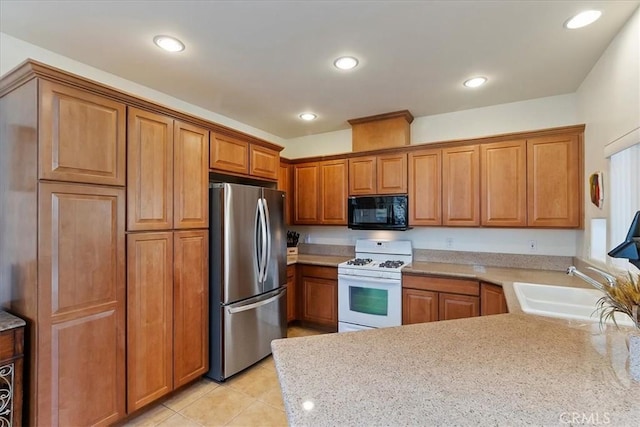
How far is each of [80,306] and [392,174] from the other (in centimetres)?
292

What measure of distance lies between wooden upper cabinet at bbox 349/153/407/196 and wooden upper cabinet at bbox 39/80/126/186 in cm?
236

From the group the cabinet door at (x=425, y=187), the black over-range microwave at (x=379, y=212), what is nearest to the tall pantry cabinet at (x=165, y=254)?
the black over-range microwave at (x=379, y=212)

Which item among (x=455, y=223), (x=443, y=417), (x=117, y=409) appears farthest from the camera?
(x=455, y=223)

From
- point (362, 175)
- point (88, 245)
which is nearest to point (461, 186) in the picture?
point (362, 175)

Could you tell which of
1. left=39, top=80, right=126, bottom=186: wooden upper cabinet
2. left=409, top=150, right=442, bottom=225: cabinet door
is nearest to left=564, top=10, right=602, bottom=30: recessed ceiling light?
left=409, top=150, right=442, bottom=225: cabinet door

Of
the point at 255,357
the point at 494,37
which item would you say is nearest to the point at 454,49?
the point at 494,37

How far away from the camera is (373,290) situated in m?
3.15

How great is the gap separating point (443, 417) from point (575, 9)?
7.33 feet

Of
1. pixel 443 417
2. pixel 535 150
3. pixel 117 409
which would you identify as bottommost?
pixel 117 409

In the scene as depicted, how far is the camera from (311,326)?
147 inches

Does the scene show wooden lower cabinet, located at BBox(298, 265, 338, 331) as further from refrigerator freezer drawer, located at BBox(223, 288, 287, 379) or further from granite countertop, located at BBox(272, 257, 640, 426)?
granite countertop, located at BBox(272, 257, 640, 426)

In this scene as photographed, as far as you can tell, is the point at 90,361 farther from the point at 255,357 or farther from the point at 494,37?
the point at 494,37

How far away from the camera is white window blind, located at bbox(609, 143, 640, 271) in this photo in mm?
1752

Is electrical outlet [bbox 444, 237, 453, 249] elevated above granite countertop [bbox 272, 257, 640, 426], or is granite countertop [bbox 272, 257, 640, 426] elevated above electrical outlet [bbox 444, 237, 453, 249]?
electrical outlet [bbox 444, 237, 453, 249]
